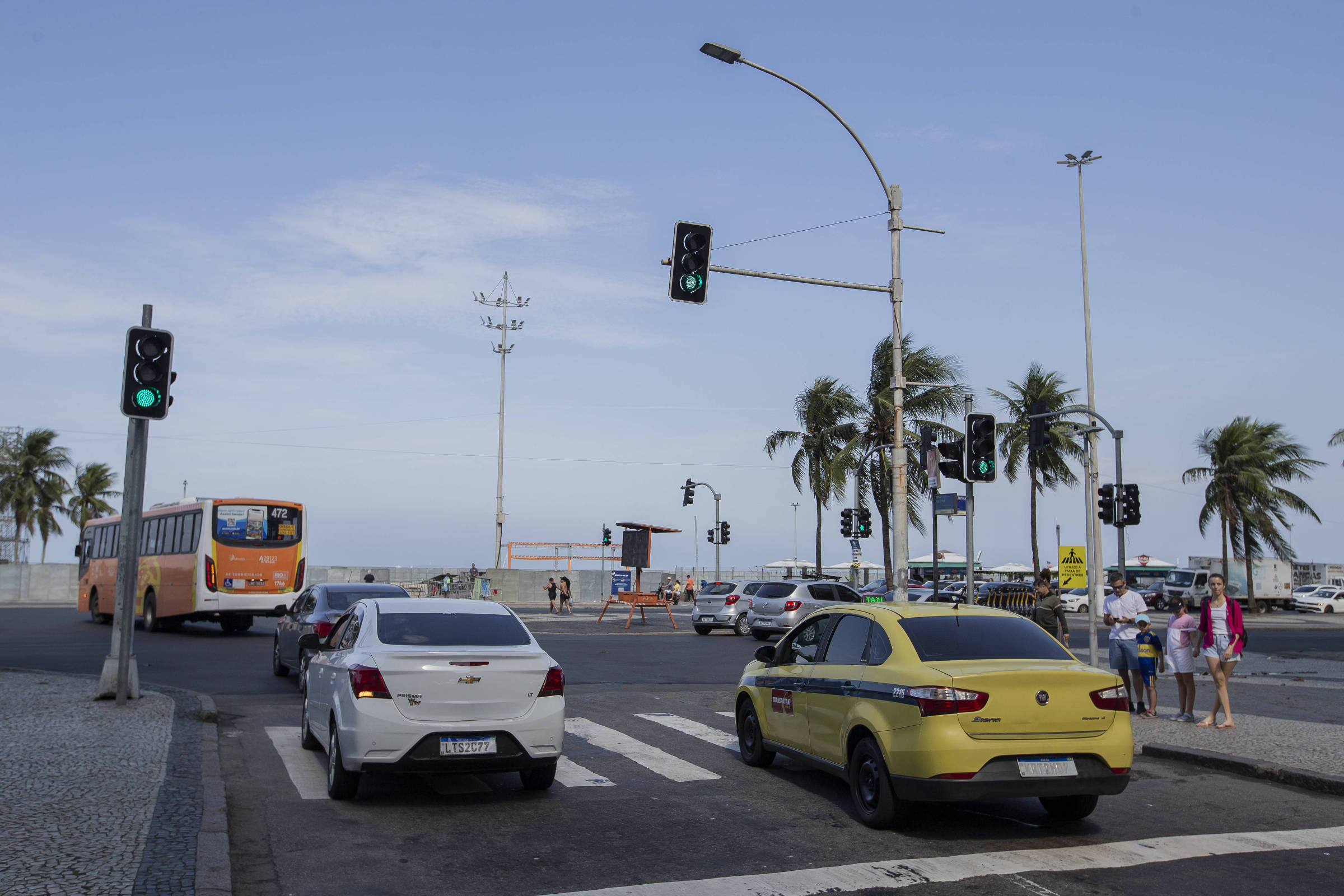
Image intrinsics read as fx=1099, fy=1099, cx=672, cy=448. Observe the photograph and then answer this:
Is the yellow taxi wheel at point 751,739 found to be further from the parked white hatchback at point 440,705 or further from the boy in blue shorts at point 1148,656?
the boy in blue shorts at point 1148,656

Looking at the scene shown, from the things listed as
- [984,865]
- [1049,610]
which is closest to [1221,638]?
[1049,610]

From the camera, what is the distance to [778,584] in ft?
95.2

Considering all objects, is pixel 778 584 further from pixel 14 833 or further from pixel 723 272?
pixel 14 833

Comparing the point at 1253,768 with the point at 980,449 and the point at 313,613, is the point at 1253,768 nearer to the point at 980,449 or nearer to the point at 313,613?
the point at 980,449

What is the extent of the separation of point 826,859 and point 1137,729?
7.00m

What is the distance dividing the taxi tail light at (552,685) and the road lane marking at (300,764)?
1.82 m

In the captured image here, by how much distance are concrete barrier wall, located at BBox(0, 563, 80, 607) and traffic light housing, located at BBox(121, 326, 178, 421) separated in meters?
41.9

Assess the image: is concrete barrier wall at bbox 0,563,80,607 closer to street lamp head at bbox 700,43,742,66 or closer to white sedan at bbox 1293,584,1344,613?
street lamp head at bbox 700,43,742,66

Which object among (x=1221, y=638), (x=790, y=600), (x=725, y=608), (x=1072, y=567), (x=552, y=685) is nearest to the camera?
(x=552, y=685)

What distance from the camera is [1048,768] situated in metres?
6.97

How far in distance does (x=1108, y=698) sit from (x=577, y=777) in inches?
169

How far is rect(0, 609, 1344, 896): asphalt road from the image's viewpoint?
608cm

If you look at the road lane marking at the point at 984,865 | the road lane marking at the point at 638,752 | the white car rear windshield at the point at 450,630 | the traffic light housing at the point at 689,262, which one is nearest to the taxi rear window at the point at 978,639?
the road lane marking at the point at 984,865

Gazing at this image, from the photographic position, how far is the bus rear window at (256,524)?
25.6 meters
